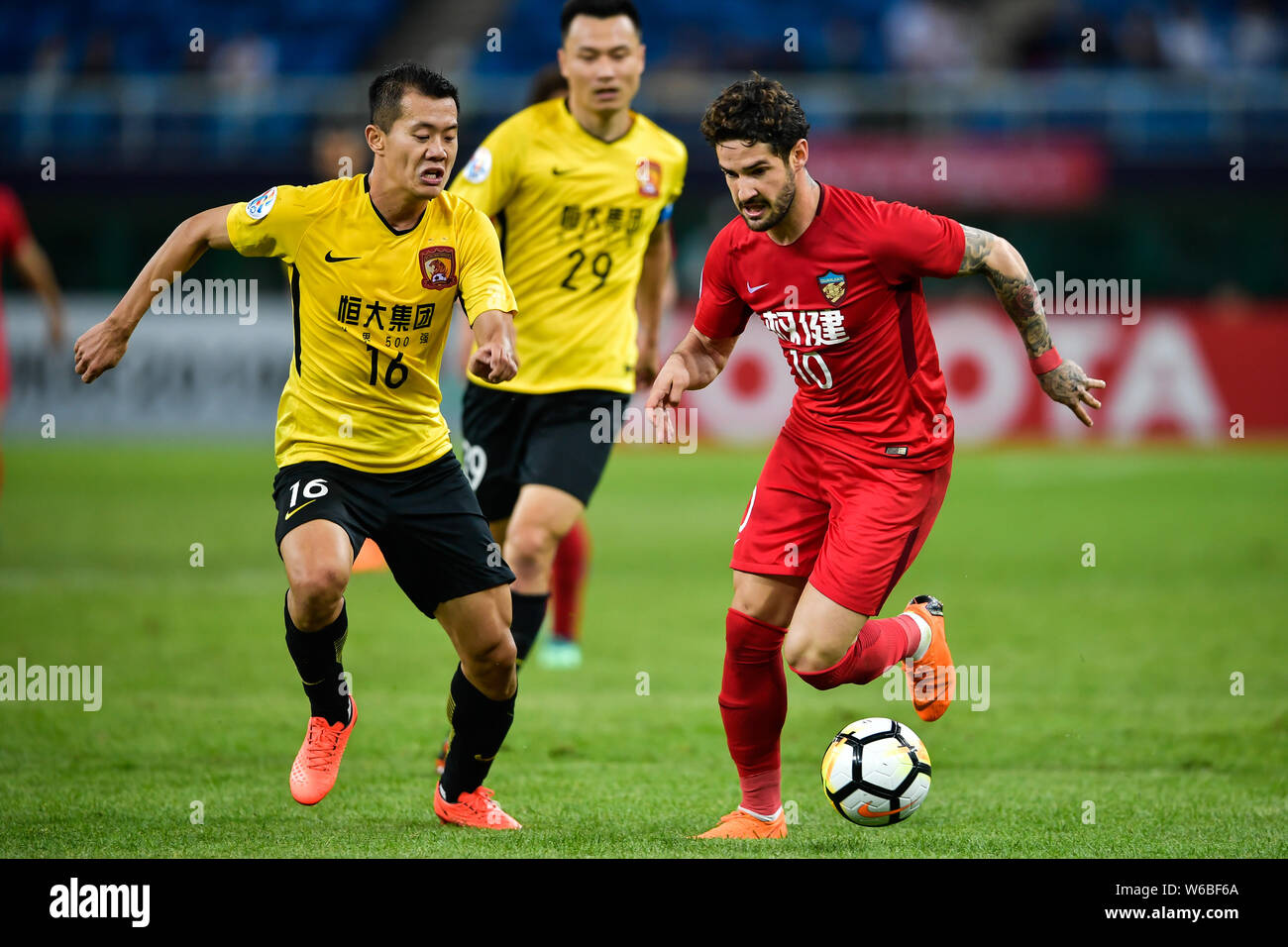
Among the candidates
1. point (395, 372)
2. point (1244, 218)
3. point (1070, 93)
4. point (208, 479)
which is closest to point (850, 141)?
point (1070, 93)

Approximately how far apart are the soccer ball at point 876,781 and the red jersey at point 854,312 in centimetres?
100

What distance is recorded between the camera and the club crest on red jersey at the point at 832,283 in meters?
5.37

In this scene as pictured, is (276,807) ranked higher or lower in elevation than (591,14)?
lower

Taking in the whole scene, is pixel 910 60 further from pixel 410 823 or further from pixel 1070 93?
pixel 410 823

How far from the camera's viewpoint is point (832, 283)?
5379 millimetres

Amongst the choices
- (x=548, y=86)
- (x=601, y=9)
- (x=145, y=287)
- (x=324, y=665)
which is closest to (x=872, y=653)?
(x=324, y=665)

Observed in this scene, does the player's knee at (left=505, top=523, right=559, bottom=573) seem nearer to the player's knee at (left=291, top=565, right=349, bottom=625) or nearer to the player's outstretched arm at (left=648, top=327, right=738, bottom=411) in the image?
the player's outstretched arm at (left=648, top=327, right=738, bottom=411)

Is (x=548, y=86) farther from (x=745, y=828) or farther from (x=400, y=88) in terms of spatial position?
(x=745, y=828)

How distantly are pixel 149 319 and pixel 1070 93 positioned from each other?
13297 mm

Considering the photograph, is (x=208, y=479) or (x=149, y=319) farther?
(x=149, y=319)

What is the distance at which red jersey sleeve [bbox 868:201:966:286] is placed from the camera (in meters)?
5.31

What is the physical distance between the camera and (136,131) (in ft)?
75.6

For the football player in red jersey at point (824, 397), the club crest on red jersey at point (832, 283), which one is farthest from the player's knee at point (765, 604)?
the club crest on red jersey at point (832, 283)

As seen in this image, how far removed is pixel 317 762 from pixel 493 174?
2.85 meters
